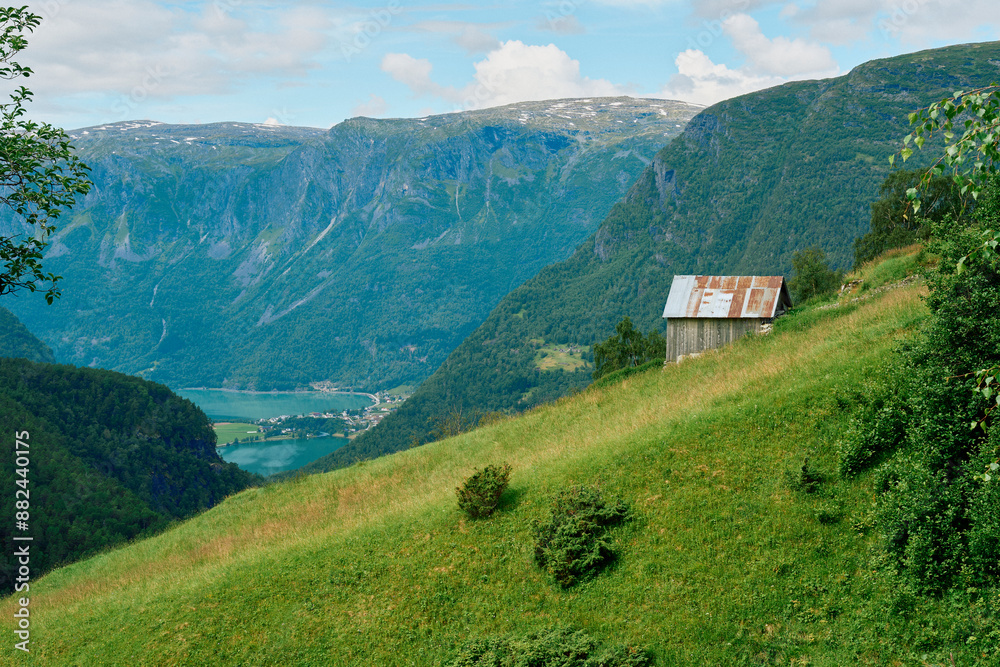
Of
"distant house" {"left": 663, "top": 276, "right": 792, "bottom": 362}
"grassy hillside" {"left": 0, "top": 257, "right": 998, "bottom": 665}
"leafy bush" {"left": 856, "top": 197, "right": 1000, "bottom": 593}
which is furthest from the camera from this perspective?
"distant house" {"left": 663, "top": 276, "right": 792, "bottom": 362}

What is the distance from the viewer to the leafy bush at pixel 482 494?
1962cm

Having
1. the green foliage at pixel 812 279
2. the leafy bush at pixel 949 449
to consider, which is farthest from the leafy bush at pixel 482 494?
the green foliage at pixel 812 279

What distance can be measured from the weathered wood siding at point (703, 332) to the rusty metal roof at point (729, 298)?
1.32ft

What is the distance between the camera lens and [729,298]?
4025 cm

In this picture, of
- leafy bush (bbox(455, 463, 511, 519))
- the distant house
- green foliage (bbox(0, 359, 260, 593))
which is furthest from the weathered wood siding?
green foliage (bbox(0, 359, 260, 593))

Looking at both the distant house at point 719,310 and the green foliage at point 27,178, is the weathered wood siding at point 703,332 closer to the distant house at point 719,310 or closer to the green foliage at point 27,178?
the distant house at point 719,310

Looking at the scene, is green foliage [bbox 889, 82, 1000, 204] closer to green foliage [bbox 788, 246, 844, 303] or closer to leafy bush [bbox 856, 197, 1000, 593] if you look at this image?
leafy bush [bbox 856, 197, 1000, 593]

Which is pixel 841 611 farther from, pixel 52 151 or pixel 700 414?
pixel 52 151

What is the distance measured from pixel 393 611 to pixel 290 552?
5855 millimetres

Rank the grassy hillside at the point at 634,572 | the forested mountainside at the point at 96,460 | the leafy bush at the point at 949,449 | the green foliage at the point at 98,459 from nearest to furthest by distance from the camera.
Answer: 1. the leafy bush at the point at 949,449
2. the grassy hillside at the point at 634,572
3. the forested mountainside at the point at 96,460
4. the green foliage at the point at 98,459

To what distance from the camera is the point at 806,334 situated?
100 ft

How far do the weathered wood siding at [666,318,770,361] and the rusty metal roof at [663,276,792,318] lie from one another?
404 millimetres

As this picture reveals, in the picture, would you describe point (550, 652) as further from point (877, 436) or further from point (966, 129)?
point (966, 129)

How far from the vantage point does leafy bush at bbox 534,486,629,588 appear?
52.9ft
